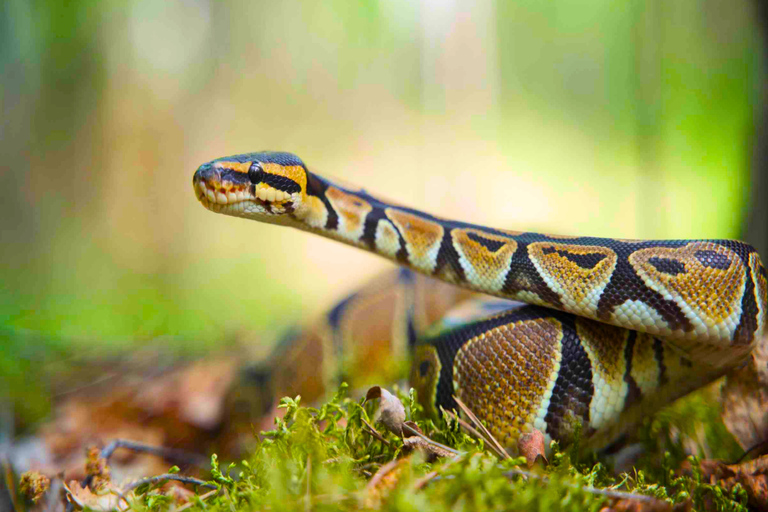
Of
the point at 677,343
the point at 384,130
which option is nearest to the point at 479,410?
the point at 677,343

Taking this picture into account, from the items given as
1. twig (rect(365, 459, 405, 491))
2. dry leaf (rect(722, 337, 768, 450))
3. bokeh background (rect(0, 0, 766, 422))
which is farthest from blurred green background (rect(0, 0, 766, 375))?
twig (rect(365, 459, 405, 491))

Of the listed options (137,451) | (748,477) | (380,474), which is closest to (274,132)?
(137,451)

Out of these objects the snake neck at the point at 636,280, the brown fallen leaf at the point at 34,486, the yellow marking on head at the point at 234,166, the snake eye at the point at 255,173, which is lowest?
the brown fallen leaf at the point at 34,486

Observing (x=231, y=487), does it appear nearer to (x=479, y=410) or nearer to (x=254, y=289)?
(x=479, y=410)

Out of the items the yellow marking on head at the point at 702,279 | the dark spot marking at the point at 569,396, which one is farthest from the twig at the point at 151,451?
the yellow marking on head at the point at 702,279

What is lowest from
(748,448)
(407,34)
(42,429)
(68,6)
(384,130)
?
(42,429)

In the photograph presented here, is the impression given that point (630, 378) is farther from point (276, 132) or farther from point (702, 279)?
point (276, 132)

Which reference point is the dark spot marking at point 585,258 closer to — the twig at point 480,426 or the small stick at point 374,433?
the twig at point 480,426
